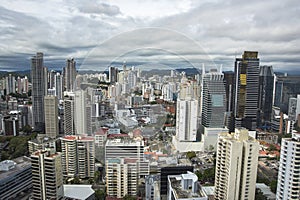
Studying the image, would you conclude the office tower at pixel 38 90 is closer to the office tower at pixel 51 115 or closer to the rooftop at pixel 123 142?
the office tower at pixel 51 115

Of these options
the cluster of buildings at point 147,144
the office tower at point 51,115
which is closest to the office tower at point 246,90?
the cluster of buildings at point 147,144

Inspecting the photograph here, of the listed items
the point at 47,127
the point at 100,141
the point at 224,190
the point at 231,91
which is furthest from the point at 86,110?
the point at 231,91

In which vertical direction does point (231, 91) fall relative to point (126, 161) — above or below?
above

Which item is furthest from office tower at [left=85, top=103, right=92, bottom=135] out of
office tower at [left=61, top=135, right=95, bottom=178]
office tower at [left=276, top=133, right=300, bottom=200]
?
office tower at [left=276, top=133, right=300, bottom=200]

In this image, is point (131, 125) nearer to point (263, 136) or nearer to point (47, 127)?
point (47, 127)

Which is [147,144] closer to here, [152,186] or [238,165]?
[152,186]

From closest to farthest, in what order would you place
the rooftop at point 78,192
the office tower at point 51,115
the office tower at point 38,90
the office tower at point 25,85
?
the rooftop at point 78,192 → the office tower at point 51,115 → the office tower at point 38,90 → the office tower at point 25,85
